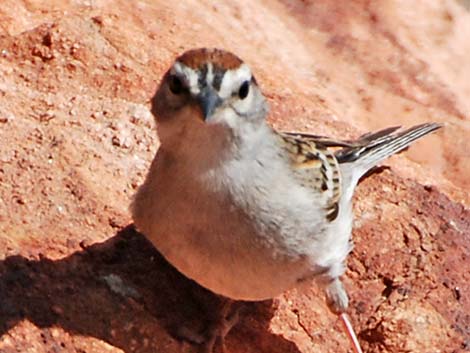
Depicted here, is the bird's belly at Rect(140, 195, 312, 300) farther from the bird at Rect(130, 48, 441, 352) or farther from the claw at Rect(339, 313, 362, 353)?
the claw at Rect(339, 313, 362, 353)

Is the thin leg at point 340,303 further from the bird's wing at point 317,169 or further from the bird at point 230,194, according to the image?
the bird's wing at point 317,169

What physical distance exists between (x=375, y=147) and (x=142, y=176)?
58.9 inches

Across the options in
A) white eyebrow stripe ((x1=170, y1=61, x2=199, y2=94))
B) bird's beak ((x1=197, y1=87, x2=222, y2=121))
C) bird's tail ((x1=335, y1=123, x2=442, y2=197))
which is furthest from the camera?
bird's tail ((x1=335, y1=123, x2=442, y2=197))

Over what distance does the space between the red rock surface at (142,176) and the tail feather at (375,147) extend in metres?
0.19

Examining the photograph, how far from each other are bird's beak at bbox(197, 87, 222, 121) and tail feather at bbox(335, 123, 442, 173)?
210cm

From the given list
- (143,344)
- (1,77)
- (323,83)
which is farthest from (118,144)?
(323,83)

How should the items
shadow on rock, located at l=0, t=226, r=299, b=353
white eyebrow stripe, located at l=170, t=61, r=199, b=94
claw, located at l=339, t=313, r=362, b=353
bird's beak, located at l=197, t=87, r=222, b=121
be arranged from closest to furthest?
bird's beak, located at l=197, t=87, r=222, b=121
white eyebrow stripe, located at l=170, t=61, r=199, b=94
shadow on rock, located at l=0, t=226, r=299, b=353
claw, located at l=339, t=313, r=362, b=353

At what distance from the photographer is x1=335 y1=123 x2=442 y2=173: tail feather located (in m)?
6.95

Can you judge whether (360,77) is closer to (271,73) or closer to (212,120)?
(271,73)

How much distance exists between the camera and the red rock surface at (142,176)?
5.74 meters

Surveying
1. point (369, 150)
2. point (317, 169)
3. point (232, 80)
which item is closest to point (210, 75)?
point (232, 80)

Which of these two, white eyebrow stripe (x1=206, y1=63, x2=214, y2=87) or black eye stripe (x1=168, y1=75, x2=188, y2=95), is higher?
white eyebrow stripe (x1=206, y1=63, x2=214, y2=87)

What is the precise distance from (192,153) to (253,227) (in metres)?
0.49

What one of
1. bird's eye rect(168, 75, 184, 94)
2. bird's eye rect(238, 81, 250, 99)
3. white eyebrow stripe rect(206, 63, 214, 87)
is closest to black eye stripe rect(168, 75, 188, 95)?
bird's eye rect(168, 75, 184, 94)
